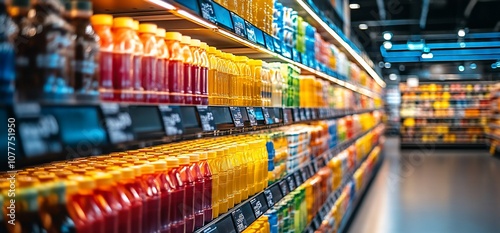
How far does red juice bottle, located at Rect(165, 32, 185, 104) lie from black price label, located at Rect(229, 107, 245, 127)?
525mm

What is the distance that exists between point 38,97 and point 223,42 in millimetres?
1713

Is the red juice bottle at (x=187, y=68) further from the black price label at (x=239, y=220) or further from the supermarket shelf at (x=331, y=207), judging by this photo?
the supermarket shelf at (x=331, y=207)

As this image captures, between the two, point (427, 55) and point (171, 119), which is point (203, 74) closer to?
point (171, 119)

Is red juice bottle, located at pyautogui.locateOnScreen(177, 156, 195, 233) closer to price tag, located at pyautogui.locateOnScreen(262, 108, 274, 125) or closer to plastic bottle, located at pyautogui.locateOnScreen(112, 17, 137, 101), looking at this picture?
plastic bottle, located at pyautogui.locateOnScreen(112, 17, 137, 101)

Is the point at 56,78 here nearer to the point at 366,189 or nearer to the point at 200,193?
the point at 200,193

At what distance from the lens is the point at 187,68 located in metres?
1.73

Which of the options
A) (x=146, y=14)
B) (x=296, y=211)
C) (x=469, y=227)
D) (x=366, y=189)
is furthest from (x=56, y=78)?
(x=366, y=189)

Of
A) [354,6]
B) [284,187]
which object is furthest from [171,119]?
[354,6]

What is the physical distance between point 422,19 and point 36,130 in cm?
1727

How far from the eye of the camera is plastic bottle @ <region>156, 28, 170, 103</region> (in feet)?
4.95

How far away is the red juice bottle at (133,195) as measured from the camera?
1.31m

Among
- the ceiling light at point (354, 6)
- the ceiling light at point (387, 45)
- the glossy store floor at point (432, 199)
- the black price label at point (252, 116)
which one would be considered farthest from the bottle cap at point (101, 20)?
the ceiling light at point (387, 45)

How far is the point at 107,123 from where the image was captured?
1.15 metres

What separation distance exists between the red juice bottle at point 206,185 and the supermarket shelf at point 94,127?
0.12m
